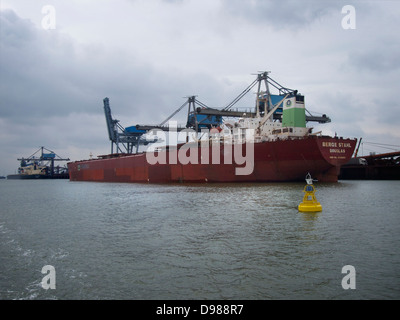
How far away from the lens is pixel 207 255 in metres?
7.74

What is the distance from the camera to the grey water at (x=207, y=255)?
575cm

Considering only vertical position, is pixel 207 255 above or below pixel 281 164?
below

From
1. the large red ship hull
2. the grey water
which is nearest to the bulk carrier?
the large red ship hull

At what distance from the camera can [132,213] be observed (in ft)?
48.2

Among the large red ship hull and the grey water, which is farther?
the large red ship hull

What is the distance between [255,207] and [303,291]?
930 centimetres

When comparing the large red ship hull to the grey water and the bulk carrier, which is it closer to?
the bulk carrier

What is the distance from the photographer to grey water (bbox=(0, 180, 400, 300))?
5746 millimetres

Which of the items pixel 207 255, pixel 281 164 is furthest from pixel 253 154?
pixel 207 255

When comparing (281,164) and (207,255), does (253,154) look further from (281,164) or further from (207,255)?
(207,255)

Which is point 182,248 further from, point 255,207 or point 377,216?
point 377,216

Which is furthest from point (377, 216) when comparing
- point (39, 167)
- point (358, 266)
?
point (39, 167)

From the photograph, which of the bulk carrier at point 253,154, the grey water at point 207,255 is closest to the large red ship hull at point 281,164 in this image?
the bulk carrier at point 253,154
